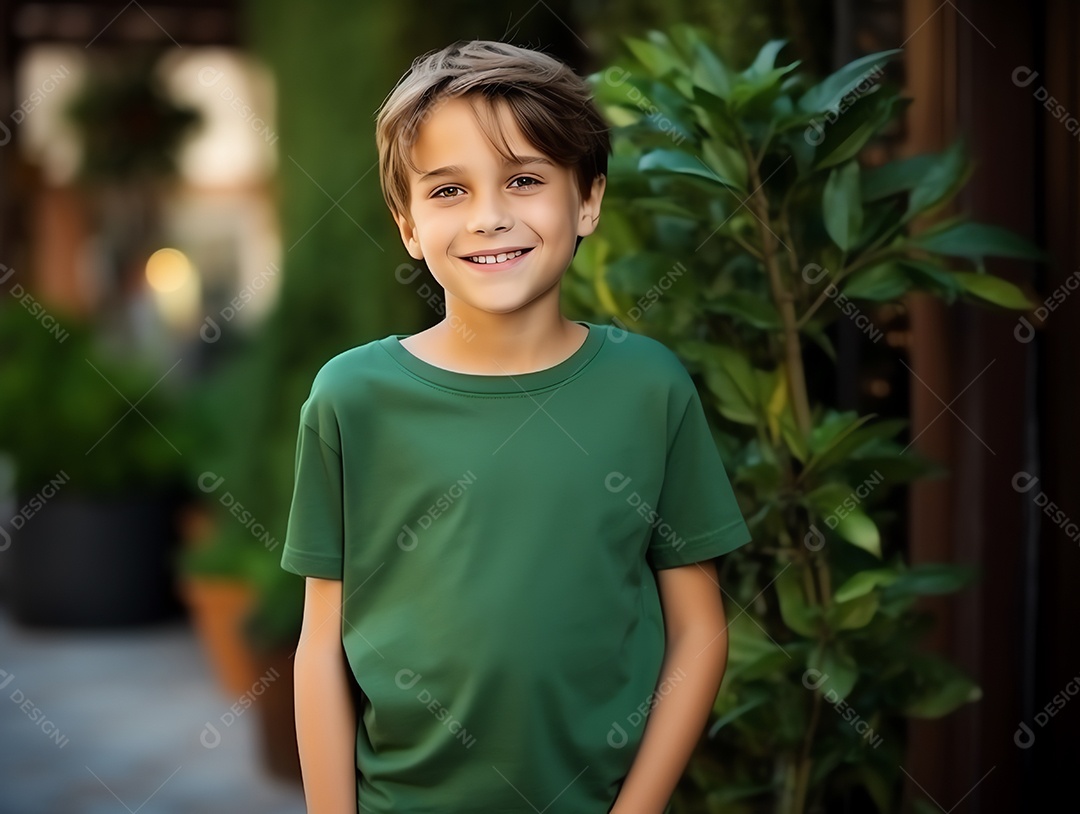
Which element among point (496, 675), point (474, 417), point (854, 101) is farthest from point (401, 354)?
point (854, 101)

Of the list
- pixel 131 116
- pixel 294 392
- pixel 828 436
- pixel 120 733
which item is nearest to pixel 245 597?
pixel 120 733

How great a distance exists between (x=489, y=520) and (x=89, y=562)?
4.50 metres

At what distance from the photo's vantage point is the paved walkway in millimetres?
3492

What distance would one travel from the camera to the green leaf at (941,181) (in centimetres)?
171

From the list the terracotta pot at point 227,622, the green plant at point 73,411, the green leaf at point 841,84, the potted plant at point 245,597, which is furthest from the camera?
the green plant at point 73,411

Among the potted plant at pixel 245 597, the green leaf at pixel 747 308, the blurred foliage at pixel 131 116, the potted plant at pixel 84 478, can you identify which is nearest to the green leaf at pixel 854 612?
the green leaf at pixel 747 308

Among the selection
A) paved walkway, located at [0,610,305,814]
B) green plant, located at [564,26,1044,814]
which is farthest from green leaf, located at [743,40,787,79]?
paved walkway, located at [0,610,305,814]

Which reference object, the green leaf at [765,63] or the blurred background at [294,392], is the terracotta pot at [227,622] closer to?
the blurred background at [294,392]

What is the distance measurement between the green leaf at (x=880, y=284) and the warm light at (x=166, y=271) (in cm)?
734

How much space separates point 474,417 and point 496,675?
0.82 feet

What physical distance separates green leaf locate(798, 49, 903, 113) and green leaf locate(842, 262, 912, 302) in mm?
241

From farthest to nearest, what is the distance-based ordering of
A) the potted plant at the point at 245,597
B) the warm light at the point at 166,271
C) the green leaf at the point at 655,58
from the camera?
the warm light at the point at 166,271, the potted plant at the point at 245,597, the green leaf at the point at 655,58

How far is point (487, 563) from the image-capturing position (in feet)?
3.98

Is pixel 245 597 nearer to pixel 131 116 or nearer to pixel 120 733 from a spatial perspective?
pixel 120 733
